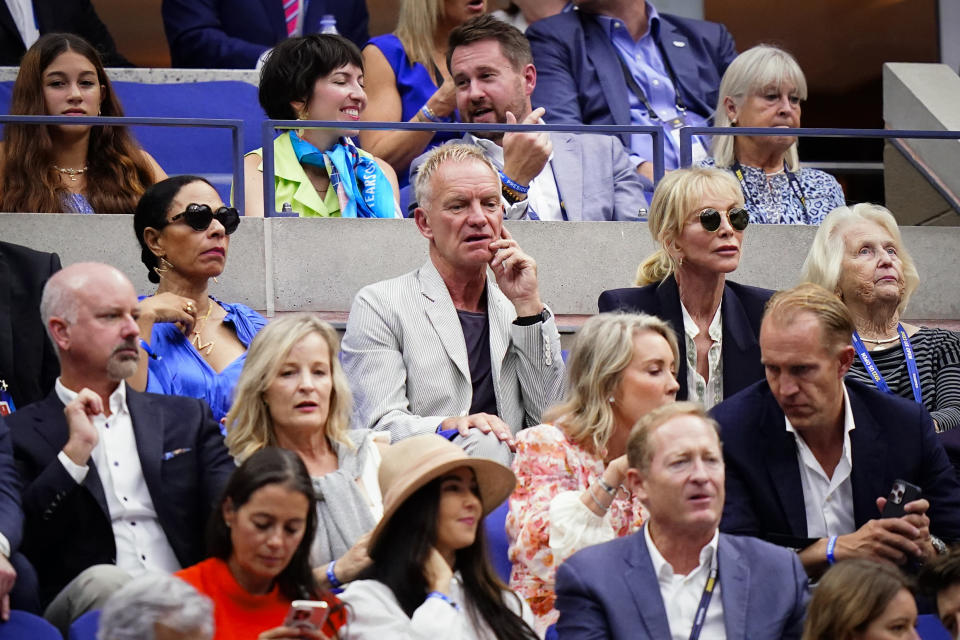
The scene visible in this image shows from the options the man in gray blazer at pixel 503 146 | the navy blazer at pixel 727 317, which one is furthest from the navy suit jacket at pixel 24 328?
the navy blazer at pixel 727 317

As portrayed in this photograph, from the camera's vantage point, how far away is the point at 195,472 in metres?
5.25

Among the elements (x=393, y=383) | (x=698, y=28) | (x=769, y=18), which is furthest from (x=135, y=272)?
(x=769, y=18)

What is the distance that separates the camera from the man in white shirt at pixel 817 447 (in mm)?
5414

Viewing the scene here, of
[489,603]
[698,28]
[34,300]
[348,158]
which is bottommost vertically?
[489,603]

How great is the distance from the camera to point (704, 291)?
6.41 metres

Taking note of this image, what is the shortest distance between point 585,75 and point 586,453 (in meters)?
3.17

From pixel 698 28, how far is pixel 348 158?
240 centimetres

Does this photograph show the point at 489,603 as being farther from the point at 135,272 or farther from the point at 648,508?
the point at 135,272

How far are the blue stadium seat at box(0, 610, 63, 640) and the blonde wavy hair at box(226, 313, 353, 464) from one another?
0.92 m

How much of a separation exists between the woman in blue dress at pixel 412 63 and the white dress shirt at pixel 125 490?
278 cm

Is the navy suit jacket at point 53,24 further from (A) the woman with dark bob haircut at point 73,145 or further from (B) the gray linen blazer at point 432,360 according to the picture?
(B) the gray linen blazer at point 432,360

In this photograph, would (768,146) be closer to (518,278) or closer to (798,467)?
(518,278)

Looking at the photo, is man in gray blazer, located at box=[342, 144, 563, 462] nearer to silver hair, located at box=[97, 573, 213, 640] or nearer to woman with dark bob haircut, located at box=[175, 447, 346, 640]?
woman with dark bob haircut, located at box=[175, 447, 346, 640]

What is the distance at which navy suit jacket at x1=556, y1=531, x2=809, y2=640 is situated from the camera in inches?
185
